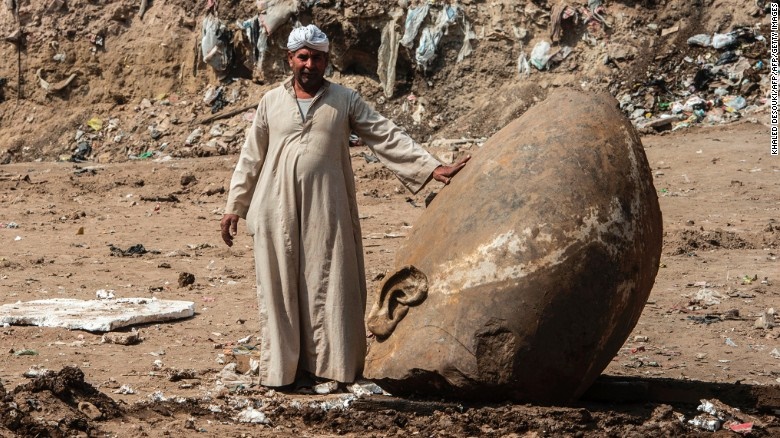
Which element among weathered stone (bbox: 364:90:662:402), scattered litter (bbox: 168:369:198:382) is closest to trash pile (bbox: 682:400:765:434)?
weathered stone (bbox: 364:90:662:402)

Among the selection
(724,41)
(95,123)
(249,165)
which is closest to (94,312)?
(249,165)

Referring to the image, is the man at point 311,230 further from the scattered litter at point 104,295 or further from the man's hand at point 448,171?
the scattered litter at point 104,295

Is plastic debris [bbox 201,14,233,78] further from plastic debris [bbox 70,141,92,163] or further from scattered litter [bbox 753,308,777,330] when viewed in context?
scattered litter [bbox 753,308,777,330]

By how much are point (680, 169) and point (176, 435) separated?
8.52 m

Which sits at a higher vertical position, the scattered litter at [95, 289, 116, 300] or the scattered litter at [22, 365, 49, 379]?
the scattered litter at [22, 365, 49, 379]

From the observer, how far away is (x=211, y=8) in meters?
17.7

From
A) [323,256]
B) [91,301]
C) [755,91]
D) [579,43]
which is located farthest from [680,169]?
[323,256]

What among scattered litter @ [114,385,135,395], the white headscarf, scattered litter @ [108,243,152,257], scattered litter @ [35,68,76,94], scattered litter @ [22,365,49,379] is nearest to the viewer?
the white headscarf

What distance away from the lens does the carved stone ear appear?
4863 mm

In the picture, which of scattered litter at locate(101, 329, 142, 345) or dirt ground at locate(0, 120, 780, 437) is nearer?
dirt ground at locate(0, 120, 780, 437)

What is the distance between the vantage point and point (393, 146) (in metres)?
5.54

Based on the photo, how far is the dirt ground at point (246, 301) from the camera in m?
4.89

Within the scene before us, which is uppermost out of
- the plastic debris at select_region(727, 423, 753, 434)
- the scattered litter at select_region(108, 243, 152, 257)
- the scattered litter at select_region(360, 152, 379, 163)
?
the scattered litter at select_region(360, 152, 379, 163)

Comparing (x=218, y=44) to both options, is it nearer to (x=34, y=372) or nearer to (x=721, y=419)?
(x=34, y=372)
